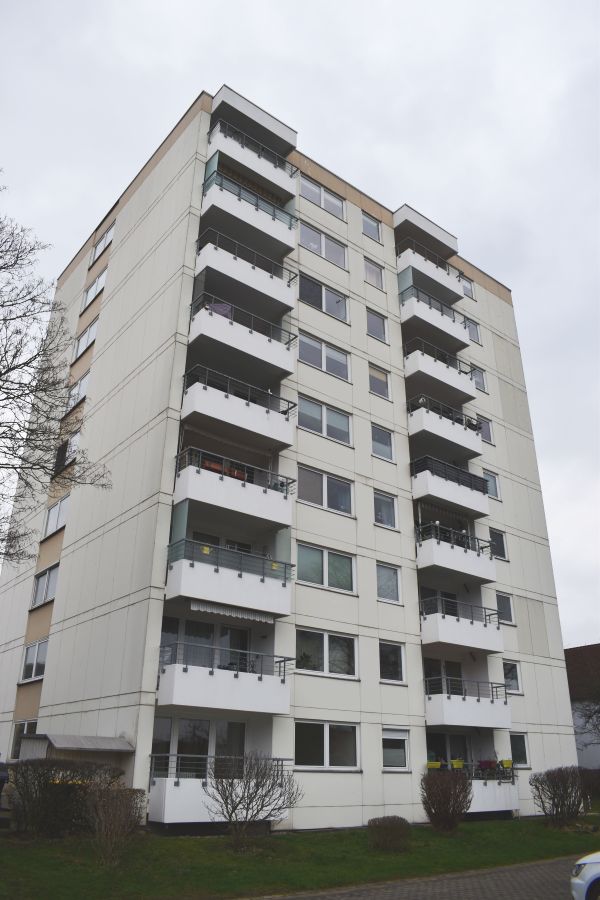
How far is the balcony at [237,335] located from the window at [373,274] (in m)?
6.83

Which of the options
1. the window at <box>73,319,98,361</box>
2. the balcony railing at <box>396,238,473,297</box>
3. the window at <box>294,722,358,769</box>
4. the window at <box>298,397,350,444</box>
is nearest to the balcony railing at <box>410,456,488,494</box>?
the window at <box>298,397,350,444</box>

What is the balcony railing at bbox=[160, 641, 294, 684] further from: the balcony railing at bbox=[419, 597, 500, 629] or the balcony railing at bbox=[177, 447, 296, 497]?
the balcony railing at bbox=[419, 597, 500, 629]

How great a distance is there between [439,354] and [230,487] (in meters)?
15.3

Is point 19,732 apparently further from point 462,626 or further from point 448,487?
point 448,487

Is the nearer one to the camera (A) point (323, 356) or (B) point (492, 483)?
(A) point (323, 356)

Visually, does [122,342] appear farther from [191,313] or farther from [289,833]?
[289,833]

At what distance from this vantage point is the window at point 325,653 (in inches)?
850

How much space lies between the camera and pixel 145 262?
26.8 meters

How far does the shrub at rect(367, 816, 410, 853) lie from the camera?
16.5 metres

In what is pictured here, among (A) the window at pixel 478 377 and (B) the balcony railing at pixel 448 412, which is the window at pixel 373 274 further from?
(A) the window at pixel 478 377

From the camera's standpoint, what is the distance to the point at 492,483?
104ft

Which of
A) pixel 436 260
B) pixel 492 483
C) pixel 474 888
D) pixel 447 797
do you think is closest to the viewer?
pixel 474 888

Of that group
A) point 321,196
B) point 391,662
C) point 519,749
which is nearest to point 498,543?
point 519,749

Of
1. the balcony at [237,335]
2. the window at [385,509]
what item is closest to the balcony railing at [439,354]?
the window at [385,509]
